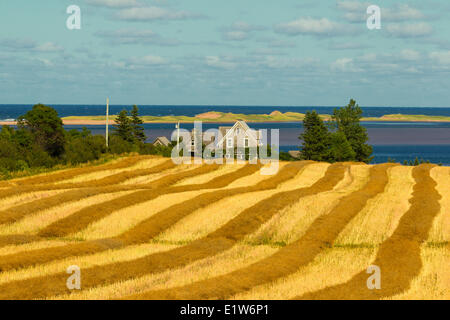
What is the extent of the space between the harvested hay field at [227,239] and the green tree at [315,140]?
51.5m

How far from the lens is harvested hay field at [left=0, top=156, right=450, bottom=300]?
1443cm

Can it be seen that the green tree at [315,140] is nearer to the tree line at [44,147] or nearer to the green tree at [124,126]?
the green tree at [124,126]

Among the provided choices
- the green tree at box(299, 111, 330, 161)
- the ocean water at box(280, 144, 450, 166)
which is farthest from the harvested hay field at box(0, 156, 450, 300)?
the ocean water at box(280, 144, 450, 166)

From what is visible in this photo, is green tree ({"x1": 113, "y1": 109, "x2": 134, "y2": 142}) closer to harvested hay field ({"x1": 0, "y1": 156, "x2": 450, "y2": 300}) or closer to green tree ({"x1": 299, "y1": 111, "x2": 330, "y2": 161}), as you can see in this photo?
green tree ({"x1": 299, "y1": 111, "x2": 330, "y2": 161})

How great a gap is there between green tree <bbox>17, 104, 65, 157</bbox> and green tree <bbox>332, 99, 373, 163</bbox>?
59440 millimetres

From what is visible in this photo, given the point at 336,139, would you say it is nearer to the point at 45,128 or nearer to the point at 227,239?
the point at 45,128

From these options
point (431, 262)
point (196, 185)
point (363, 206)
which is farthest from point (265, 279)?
point (196, 185)

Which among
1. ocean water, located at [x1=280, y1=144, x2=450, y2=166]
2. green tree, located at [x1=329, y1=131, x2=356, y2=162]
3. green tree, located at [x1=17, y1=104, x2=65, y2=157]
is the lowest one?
ocean water, located at [x1=280, y1=144, x2=450, y2=166]

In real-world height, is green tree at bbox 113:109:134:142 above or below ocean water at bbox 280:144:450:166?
above

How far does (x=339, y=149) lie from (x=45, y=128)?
5065cm

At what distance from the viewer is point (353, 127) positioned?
11119 centimetres

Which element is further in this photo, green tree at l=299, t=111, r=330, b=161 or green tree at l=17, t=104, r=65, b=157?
green tree at l=299, t=111, r=330, b=161

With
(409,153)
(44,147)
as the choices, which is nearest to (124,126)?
(44,147)
